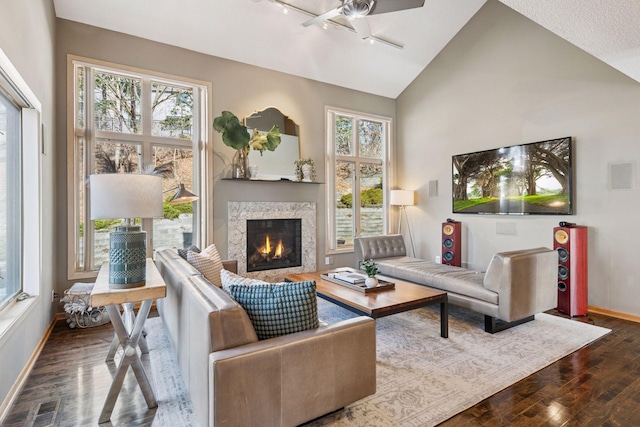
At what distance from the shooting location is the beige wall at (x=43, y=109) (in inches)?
81.3

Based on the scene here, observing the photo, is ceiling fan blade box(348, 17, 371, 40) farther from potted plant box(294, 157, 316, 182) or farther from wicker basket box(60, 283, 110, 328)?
wicker basket box(60, 283, 110, 328)

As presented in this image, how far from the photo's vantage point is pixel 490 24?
4.91 meters

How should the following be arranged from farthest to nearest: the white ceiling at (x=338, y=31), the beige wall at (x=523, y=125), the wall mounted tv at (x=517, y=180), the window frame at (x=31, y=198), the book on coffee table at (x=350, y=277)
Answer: the wall mounted tv at (x=517, y=180) → the beige wall at (x=523, y=125) → the book on coffee table at (x=350, y=277) → the white ceiling at (x=338, y=31) → the window frame at (x=31, y=198)


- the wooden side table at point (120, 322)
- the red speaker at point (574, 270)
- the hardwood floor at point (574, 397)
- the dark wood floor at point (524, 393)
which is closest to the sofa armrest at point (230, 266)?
the dark wood floor at point (524, 393)

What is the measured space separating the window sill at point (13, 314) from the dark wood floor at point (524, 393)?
48 centimetres

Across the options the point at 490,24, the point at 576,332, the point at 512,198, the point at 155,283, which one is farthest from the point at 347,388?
the point at 490,24

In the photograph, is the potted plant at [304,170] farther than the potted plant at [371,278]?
Yes

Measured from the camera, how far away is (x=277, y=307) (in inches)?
69.2

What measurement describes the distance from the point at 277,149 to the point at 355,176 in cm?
164

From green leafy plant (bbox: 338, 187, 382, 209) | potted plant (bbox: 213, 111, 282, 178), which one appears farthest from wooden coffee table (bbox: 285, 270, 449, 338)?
green leafy plant (bbox: 338, 187, 382, 209)

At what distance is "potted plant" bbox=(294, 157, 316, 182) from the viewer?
521cm

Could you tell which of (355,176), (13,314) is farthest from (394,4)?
(13,314)

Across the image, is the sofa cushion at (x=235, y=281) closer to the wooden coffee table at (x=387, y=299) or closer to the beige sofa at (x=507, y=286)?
the wooden coffee table at (x=387, y=299)

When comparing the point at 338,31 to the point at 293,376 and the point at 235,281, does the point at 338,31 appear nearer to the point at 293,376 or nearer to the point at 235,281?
the point at 235,281
